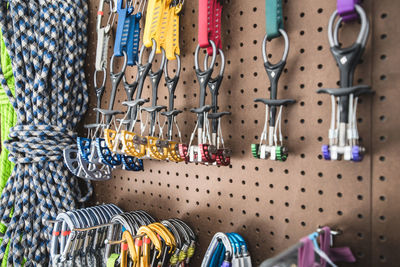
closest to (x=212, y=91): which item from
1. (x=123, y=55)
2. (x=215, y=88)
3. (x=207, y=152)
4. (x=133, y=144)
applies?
(x=215, y=88)

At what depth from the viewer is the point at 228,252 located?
87 centimetres

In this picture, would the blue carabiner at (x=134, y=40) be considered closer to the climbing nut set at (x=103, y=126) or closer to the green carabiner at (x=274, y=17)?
the climbing nut set at (x=103, y=126)

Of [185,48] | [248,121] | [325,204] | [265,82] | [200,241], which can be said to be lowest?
[200,241]

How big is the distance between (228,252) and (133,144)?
0.43 m

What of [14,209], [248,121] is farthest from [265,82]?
[14,209]

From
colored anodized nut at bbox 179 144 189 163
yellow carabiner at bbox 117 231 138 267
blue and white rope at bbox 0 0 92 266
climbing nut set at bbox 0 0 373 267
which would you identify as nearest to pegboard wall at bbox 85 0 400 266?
climbing nut set at bbox 0 0 373 267

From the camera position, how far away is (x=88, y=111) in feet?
4.87

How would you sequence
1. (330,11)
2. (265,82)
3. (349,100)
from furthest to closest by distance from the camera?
(265,82)
(330,11)
(349,100)

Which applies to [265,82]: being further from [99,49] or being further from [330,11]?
[99,49]

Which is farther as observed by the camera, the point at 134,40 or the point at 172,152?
the point at 134,40

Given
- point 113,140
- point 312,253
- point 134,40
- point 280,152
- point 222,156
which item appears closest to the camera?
point 312,253

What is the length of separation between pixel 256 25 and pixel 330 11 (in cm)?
22

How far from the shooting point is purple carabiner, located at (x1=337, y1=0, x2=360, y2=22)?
698 mm

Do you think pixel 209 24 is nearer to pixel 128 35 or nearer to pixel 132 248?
pixel 128 35
